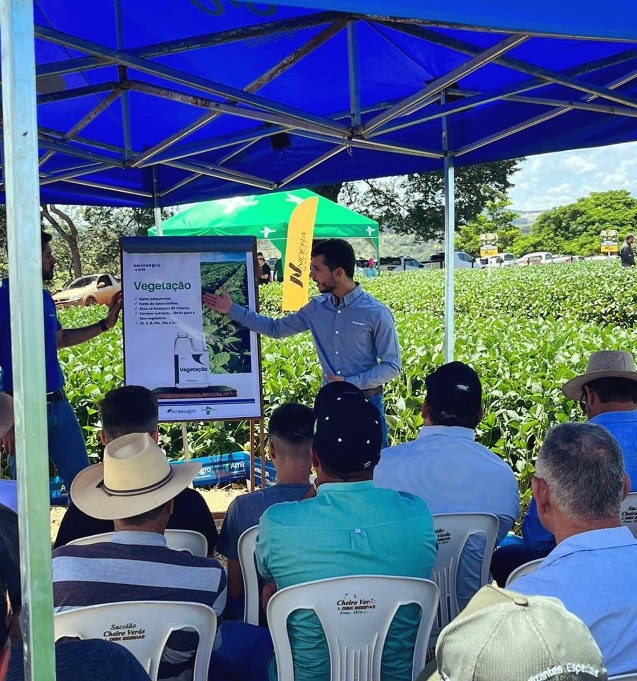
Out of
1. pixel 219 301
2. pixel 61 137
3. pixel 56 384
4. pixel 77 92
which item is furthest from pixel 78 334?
pixel 77 92

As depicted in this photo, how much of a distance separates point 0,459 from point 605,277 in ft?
48.2

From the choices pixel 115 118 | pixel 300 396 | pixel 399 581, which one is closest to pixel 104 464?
pixel 399 581

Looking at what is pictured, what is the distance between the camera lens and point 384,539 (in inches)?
91.0

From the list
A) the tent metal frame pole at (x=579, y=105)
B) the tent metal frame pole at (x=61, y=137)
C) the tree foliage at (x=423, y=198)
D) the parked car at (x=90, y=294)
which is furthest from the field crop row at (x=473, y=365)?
the tree foliage at (x=423, y=198)

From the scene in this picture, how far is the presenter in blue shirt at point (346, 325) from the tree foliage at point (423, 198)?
42981mm

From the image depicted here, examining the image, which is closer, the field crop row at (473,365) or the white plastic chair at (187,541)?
the white plastic chair at (187,541)

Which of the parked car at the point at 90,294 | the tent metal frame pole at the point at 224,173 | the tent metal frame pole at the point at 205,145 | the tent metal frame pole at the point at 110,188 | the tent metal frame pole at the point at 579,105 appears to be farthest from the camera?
the parked car at the point at 90,294

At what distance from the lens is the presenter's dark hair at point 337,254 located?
498cm

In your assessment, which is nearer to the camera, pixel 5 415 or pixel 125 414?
pixel 5 415

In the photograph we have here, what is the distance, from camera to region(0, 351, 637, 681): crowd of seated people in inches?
49.1

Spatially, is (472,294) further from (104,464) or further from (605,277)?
(104,464)

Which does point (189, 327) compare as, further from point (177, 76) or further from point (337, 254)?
point (177, 76)

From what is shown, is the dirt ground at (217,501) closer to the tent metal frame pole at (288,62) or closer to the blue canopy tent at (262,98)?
the blue canopy tent at (262,98)

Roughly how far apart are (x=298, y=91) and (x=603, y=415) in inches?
113
